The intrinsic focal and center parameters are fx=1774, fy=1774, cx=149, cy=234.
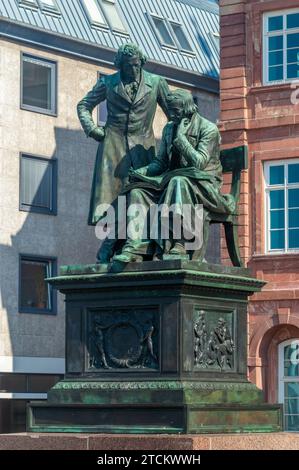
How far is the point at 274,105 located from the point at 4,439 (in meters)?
28.4

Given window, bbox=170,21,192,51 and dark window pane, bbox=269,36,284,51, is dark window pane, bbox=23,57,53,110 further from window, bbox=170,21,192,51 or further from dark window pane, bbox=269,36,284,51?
dark window pane, bbox=269,36,284,51

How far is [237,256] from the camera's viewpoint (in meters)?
19.9

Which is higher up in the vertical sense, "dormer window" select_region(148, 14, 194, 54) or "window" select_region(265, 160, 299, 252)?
"dormer window" select_region(148, 14, 194, 54)

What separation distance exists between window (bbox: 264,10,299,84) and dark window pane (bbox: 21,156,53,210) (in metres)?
7.67

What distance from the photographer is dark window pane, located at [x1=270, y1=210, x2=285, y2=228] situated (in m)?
44.8

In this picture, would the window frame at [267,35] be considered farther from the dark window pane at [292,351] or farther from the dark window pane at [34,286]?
the dark window pane at [34,286]

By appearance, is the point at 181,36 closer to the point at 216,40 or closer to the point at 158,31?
the point at 158,31

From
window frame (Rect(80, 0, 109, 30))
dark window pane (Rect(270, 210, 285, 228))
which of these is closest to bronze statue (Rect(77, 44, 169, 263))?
dark window pane (Rect(270, 210, 285, 228))

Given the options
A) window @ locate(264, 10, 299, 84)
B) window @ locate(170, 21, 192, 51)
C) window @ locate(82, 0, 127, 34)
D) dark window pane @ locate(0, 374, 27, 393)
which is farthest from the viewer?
window @ locate(170, 21, 192, 51)

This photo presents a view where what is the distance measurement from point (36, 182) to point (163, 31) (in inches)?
284

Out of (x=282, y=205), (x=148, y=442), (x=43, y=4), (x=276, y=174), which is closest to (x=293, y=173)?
(x=276, y=174)

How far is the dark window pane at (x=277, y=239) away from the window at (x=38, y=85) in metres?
8.60
